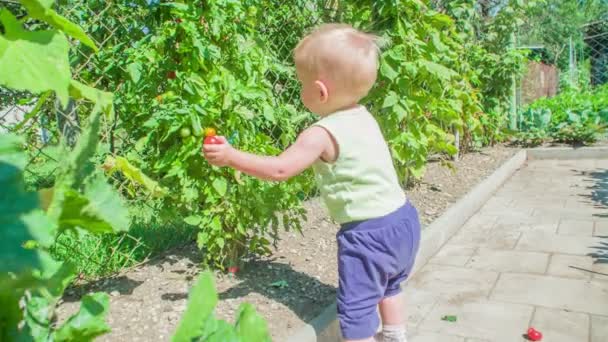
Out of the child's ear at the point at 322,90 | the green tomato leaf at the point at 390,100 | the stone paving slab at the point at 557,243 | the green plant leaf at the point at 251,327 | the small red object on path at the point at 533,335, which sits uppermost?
the green plant leaf at the point at 251,327

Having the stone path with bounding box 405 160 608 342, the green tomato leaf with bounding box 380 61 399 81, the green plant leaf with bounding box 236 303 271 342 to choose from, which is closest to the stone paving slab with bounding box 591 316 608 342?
the stone path with bounding box 405 160 608 342

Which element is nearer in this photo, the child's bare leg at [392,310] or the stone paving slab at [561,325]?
the child's bare leg at [392,310]

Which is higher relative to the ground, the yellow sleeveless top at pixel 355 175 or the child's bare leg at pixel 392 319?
the yellow sleeveless top at pixel 355 175

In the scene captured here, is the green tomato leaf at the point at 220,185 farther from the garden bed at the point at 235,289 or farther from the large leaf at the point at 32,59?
the large leaf at the point at 32,59

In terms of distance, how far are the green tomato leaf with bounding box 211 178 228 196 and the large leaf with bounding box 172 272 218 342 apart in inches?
87.2

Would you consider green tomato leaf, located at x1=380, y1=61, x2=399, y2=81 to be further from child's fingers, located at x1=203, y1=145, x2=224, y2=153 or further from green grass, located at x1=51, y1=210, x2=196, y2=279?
child's fingers, located at x1=203, y1=145, x2=224, y2=153

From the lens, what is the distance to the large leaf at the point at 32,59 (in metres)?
0.41

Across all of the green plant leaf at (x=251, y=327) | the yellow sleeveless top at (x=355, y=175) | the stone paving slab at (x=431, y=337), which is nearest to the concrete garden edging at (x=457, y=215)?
the stone paving slab at (x=431, y=337)

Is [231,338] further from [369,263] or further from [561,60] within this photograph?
[561,60]

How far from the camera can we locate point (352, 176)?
2.23 m

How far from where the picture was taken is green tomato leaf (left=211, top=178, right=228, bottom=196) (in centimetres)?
258

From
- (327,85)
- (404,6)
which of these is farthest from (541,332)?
(404,6)

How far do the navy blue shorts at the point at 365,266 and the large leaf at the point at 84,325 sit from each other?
1813 millimetres

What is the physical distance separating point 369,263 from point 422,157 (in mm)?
2407
